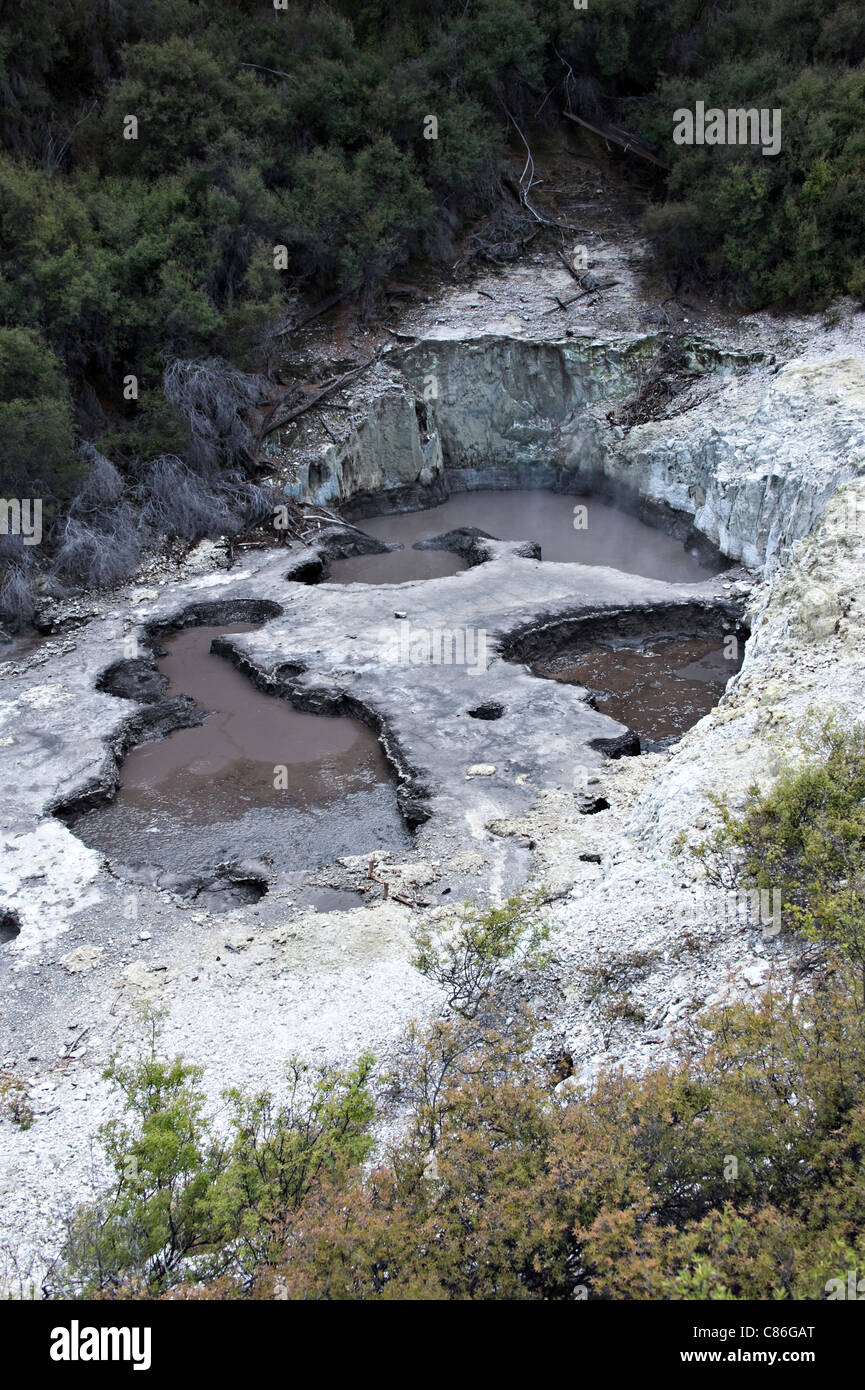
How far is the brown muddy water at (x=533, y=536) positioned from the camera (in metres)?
21.0

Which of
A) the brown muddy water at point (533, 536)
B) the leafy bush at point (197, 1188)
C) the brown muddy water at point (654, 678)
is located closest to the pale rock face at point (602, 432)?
the brown muddy water at point (533, 536)

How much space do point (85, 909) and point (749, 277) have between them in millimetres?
20656

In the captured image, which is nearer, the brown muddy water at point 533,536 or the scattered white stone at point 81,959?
the scattered white stone at point 81,959

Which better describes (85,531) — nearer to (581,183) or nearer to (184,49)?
(184,49)

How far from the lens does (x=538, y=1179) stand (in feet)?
21.7

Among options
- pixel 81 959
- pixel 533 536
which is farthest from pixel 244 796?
pixel 533 536

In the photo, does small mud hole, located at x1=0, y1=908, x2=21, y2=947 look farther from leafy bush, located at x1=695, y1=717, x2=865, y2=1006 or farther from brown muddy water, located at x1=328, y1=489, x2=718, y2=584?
brown muddy water, located at x1=328, y1=489, x2=718, y2=584

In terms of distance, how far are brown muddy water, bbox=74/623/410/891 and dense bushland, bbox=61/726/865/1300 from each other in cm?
516

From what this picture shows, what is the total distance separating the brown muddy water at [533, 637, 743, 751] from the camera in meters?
16.2

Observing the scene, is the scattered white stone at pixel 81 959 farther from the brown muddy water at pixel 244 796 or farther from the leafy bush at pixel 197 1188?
the leafy bush at pixel 197 1188

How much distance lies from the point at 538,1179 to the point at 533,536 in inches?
683

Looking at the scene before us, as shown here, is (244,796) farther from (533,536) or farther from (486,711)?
(533,536)

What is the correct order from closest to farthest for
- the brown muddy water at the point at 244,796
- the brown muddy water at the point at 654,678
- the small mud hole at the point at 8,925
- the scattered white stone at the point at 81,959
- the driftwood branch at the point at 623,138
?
the scattered white stone at the point at 81,959
the small mud hole at the point at 8,925
the brown muddy water at the point at 244,796
the brown muddy water at the point at 654,678
the driftwood branch at the point at 623,138

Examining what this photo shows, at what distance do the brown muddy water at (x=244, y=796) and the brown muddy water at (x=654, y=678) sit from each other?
12.8ft
